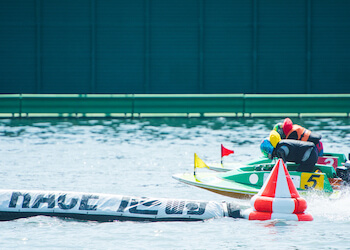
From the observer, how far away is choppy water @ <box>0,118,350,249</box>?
909cm

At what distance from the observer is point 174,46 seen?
34219 mm

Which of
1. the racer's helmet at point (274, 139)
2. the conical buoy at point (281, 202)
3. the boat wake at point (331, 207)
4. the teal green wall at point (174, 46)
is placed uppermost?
the teal green wall at point (174, 46)

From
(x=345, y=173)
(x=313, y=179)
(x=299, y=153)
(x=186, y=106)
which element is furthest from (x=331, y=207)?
(x=186, y=106)

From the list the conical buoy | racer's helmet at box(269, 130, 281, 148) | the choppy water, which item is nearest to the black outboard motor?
the choppy water

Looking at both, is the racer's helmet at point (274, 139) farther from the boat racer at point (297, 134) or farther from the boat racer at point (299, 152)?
the boat racer at point (297, 134)

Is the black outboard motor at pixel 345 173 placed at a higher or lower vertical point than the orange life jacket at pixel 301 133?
lower

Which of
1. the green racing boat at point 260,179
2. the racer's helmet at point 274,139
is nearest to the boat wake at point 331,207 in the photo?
the green racing boat at point 260,179

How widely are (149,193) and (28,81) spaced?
76.7 feet

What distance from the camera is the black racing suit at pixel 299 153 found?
11.7m

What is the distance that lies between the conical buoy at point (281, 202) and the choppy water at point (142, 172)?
180 mm

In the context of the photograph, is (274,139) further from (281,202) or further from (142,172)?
(142,172)

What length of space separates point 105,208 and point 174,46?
24.5 m

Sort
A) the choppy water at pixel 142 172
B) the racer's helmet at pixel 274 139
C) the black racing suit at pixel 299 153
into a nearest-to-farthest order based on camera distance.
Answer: the choppy water at pixel 142 172
the black racing suit at pixel 299 153
the racer's helmet at pixel 274 139

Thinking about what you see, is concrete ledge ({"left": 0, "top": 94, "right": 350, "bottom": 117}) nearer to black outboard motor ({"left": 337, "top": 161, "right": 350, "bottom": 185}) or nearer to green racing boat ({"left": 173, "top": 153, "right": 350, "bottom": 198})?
green racing boat ({"left": 173, "top": 153, "right": 350, "bottom": 198})
